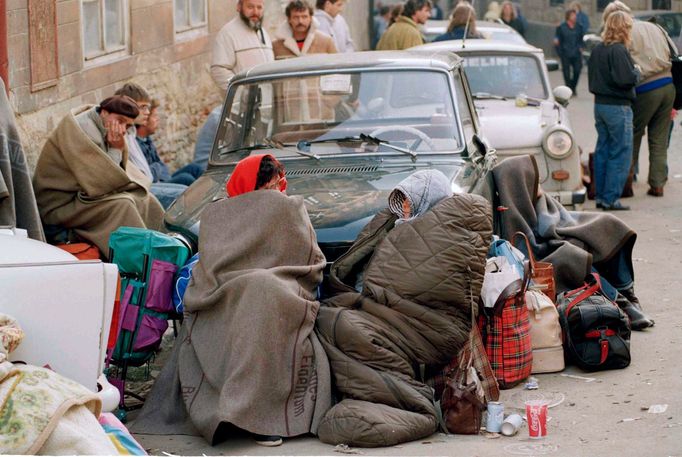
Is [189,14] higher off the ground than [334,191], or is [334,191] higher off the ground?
[334,191]

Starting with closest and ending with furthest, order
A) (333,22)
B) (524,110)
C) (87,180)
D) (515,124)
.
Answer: (87,180) < (515,124) < (524,110) < (333,22)

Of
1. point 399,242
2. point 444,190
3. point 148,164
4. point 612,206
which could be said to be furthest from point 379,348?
point 612,206

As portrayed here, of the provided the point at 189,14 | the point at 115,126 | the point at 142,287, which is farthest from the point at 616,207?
the point at 142,287

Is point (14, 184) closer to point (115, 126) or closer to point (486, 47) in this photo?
point (115, 126)

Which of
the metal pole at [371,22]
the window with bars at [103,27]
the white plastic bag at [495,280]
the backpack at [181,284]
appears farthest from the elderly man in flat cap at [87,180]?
the metal pole at [371,22]

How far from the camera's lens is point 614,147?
12.2 m

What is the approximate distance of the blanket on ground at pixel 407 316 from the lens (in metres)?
5.92

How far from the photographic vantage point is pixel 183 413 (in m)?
6.23

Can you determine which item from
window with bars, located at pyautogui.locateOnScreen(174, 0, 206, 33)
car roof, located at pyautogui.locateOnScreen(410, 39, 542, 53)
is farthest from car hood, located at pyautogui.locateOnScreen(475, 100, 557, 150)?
window with bars, located at pyautogui.locateOnScreen(174, 0, 206, 33)

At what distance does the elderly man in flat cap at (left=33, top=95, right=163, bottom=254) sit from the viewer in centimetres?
757

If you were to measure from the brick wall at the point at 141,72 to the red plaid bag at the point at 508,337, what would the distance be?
4.22 metres

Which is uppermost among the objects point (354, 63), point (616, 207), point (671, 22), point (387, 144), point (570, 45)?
point (354, 63)

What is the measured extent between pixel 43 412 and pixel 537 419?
7.83 feet

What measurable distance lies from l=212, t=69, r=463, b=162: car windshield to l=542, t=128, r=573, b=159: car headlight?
114 inches
